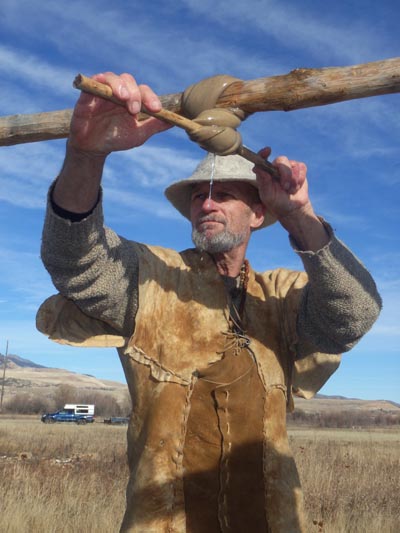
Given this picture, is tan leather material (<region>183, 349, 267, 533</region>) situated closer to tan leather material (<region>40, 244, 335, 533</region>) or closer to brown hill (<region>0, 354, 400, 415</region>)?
tan leather material (<region>40, 244, 335, 533</region>)

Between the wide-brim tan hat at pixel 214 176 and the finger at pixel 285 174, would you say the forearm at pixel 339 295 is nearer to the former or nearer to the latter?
the finger at pixel 285 174

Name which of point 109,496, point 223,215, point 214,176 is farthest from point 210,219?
point 109,496

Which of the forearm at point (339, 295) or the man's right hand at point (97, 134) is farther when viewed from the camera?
the forearm at point (339, 295)

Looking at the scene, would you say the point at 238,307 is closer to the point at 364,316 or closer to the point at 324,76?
the point at 364,316

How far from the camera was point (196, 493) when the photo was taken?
2.87 m

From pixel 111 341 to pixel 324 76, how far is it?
1444mm

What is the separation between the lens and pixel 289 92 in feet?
8.22

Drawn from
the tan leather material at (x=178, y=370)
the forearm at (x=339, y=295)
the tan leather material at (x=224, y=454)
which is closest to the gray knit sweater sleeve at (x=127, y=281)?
the forearm at (x=339, y=295)

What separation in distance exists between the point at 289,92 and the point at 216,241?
0.90 meters

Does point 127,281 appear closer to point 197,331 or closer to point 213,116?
point 197,331

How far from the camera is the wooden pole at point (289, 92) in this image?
2443mm

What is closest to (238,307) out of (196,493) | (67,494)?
(196,493)

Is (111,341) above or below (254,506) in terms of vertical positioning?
above

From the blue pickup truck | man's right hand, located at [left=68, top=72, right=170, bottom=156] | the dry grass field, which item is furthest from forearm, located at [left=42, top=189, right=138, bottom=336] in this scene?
the blue pickup truck
